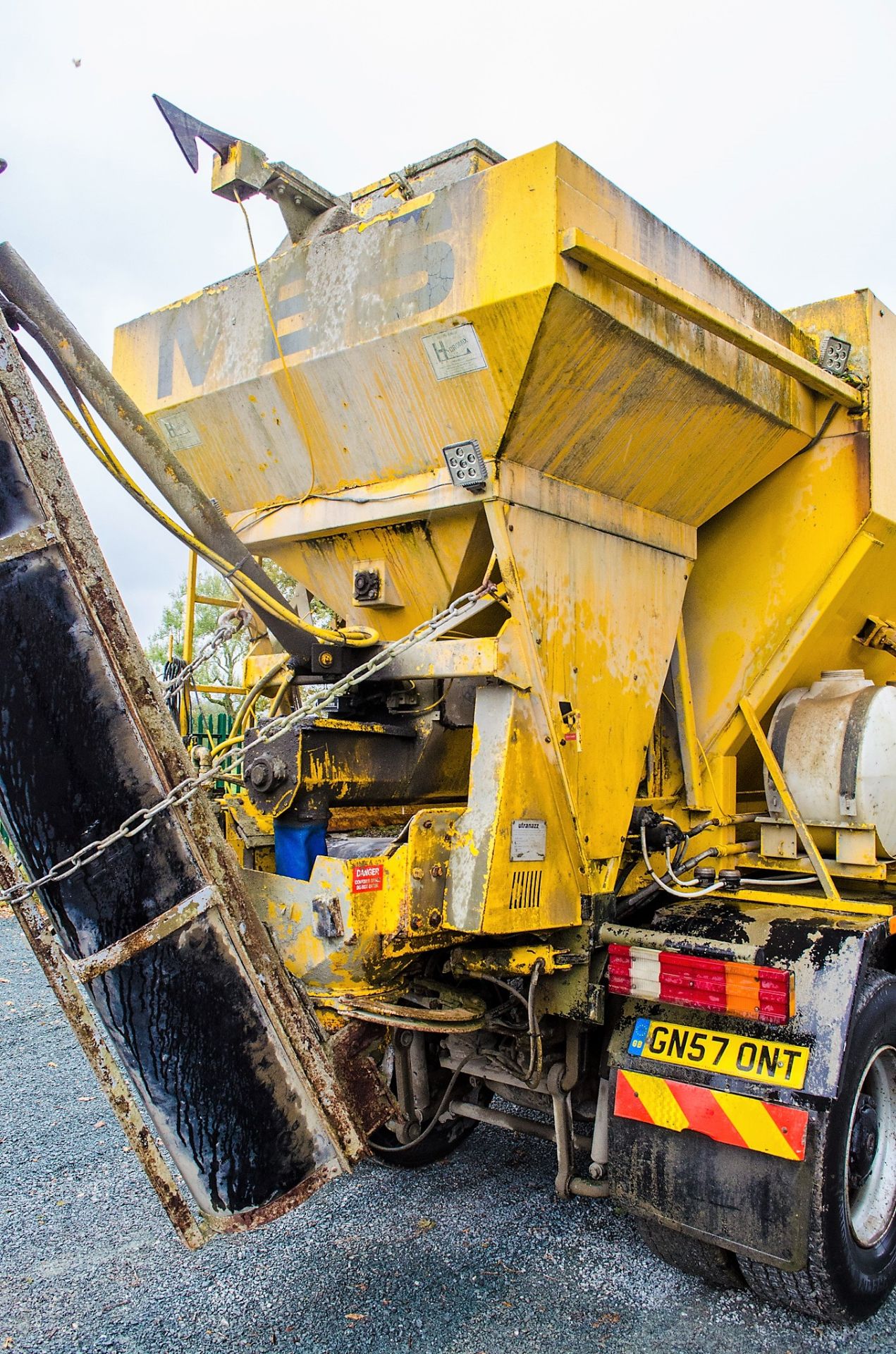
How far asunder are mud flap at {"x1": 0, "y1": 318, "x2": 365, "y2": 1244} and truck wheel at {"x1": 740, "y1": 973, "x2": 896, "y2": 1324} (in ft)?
4.62

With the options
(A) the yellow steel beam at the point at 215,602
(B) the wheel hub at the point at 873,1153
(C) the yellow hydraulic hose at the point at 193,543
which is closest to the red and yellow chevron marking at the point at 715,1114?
(B) the wheel hub at the point at 873,1153

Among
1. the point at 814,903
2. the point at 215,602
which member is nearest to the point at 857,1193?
the point at 814,903

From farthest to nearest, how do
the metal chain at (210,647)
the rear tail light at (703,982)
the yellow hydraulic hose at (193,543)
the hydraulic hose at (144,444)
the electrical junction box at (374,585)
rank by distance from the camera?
the metal chain at (210,647), the electrical junction box at (374,585), the rear tail light at (703,982), the yellow hydraulic hose at (193,543), the hydraulic hose at (144,444)

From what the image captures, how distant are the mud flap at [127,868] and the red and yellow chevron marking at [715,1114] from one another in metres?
1.02

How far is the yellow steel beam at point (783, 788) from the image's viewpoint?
142 inches

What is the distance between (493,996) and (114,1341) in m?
1.39

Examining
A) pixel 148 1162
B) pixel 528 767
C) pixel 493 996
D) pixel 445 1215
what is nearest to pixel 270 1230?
pixel 445 1215

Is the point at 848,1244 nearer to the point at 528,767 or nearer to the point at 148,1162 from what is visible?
the point at 528,767

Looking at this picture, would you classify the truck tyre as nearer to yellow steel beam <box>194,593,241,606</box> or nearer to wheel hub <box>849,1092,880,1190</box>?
wheel hub <box>849,1092,880,1190</box>

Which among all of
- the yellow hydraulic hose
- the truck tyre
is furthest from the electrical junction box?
the truck tyre

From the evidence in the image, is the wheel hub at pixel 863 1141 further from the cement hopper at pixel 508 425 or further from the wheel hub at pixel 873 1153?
the cement hopper at pixel 508 425

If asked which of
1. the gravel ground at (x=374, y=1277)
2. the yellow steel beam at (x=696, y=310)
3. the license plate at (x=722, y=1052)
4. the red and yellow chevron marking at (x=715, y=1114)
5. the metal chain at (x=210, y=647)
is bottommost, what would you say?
the gravel ground at (x=374, y=1277)

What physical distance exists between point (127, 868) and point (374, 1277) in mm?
1714

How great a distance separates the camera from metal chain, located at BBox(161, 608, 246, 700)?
3.58m
